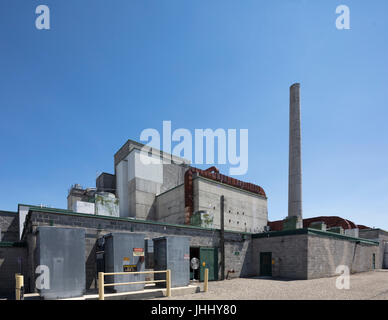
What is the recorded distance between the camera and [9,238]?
21.4 m

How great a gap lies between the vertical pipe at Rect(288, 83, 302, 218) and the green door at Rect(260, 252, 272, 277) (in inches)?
443

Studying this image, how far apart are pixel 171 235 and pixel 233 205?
20.8m

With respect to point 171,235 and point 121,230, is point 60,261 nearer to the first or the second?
point 121,230

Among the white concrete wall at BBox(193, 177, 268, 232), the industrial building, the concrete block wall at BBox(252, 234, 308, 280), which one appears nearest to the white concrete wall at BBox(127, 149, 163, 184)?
the industrial building

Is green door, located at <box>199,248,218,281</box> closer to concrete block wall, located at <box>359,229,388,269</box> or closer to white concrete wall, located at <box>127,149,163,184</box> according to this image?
white concrete wall, located at <box>127,149,163,184</box>

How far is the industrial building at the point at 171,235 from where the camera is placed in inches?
448

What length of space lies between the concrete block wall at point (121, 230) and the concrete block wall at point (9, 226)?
354 inches

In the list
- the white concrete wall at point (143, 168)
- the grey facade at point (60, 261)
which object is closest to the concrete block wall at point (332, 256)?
the grey facade at point (60, 261)

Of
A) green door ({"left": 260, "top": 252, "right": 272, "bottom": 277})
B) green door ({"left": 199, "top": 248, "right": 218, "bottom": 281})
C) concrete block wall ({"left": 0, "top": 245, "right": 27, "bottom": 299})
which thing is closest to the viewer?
concrete block wall ({"left": 0, "top": 245, "right": 27, "bottom": 299})

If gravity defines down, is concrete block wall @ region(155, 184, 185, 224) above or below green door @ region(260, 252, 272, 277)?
above

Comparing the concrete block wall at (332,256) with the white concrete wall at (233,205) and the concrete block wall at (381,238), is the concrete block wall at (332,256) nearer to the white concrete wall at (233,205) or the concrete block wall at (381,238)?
the concrete block wall at (381,238)

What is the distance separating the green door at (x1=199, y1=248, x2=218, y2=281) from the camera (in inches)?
712
